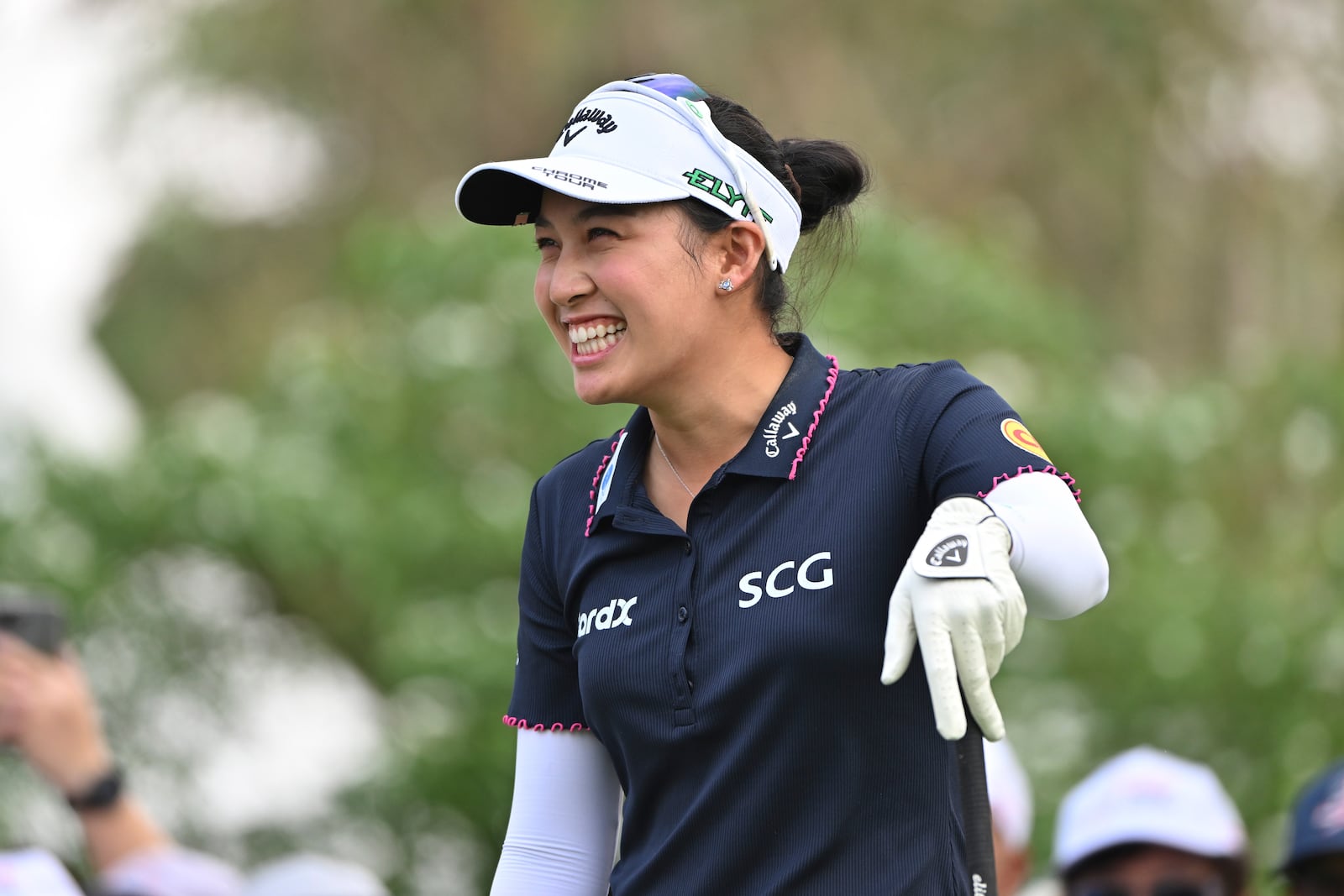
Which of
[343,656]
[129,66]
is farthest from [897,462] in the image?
[129,66]

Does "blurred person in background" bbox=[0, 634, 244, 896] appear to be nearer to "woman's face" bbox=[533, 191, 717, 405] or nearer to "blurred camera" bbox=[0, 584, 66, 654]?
"blurred camera" bbox=[0, 584, 66, 654]

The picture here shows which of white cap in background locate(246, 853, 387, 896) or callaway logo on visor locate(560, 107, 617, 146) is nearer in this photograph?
callaway logo on visor locate(560, 107, 617, 146)

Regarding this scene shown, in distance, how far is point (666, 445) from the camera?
2.78m

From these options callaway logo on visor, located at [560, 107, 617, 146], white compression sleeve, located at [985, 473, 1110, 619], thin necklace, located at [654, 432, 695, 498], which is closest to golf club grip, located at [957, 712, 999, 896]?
white compression sleeve, located at [985, 473, 1110, 619]

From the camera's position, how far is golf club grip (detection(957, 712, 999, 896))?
255 cm

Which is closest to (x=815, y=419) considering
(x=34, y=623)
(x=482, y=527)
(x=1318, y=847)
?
(x=1318, y=847)

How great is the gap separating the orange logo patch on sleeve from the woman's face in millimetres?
468

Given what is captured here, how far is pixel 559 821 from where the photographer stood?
2842 mm

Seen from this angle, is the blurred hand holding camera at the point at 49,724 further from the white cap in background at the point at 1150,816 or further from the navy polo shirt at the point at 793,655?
the navy polo shirt at the point at 793,655

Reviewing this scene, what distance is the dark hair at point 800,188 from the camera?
9.13 feet

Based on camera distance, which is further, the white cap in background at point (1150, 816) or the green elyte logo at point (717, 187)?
the white cap in background at point (1150, 816)

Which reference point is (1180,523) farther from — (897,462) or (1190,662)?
(897,462)

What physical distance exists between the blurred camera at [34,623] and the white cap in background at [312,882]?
89 centimetres

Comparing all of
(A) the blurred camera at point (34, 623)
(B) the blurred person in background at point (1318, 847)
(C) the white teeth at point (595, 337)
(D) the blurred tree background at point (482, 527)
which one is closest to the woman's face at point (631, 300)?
(C) the white teeth at point (595, 337)
